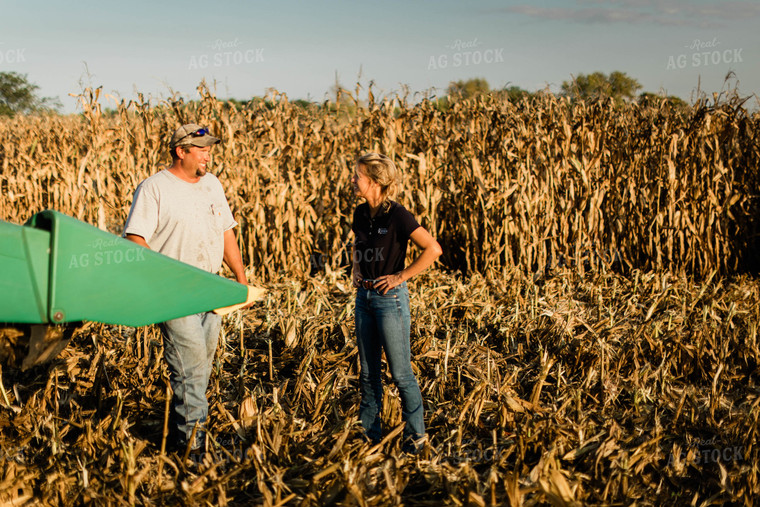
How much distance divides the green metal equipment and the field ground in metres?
0.94

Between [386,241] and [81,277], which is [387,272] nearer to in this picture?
[386,241]

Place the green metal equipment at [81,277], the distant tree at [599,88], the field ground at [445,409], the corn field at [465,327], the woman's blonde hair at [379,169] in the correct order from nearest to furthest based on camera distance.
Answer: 1. the green metal equipment at [81,277]
2. the field ground at [445,409]
3. the corn field at [465,327]
4. the woman's blonde hair at [379,169]
5. the distant tree at [599,88]

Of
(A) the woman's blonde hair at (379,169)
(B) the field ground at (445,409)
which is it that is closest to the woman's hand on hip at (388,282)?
(A) the woman's blonde hair at (379,169)

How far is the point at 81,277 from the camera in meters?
2.17

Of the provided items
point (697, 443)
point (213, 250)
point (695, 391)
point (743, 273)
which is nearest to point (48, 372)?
point (213, 250)

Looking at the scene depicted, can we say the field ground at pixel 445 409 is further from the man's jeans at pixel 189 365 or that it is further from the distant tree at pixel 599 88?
the distant tree at pixel 599 88

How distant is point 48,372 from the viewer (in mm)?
4082

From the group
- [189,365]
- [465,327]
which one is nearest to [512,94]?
[465,327]

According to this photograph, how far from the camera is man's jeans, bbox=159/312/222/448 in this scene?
9.76ft

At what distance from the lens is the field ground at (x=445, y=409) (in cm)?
280

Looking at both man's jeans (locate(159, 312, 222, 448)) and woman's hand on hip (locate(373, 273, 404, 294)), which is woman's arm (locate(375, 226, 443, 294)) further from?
man's jeans (locate(159, 312, 222, 448))

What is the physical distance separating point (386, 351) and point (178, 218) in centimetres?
127

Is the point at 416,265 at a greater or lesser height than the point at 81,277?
lesser

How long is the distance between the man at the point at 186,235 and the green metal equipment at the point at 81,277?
2.00ft
